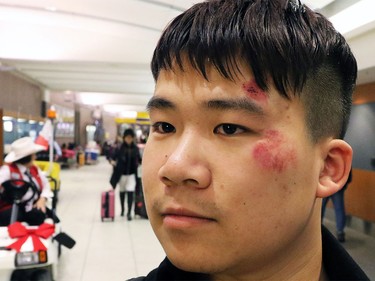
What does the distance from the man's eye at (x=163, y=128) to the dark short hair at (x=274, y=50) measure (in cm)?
12

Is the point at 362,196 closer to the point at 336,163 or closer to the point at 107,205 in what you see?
the point at 107,205

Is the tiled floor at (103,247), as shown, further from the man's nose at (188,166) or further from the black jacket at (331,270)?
the man's nose at (188,166)

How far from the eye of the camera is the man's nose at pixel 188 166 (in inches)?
26.4

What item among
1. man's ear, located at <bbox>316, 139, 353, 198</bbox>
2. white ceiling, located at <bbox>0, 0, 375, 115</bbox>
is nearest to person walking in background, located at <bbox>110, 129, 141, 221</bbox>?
white ceiling, located at <bbox>0, 0, 375, 115</bbox>

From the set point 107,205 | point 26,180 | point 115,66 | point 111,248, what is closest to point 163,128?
point 26,180

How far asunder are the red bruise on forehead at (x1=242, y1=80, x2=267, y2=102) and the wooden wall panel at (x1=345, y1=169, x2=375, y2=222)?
6005 millimetres

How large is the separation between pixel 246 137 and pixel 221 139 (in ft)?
0.15

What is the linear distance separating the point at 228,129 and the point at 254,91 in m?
0.08

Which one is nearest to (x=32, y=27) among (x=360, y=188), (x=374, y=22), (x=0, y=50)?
(x=0, y=50)

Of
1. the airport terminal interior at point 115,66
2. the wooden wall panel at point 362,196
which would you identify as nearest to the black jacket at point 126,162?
the airport terminal interior at point 115,66

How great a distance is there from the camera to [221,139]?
69 centimetres

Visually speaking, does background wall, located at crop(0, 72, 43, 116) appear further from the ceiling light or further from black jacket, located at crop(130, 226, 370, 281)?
black jacket, located at crop(130, 226, 370, 281)

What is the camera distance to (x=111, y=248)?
5.20 meters

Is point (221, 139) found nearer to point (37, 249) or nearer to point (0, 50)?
point (37, 249)
